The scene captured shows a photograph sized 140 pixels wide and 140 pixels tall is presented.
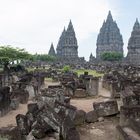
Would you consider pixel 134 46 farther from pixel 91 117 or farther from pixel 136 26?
pixel 91 117

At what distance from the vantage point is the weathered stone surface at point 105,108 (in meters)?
12.8

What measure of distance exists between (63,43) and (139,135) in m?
118

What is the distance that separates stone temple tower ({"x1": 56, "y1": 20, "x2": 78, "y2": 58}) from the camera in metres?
122

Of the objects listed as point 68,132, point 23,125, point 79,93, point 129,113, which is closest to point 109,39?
point 79,93

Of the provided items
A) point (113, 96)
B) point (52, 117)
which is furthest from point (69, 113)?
point (113, 96)

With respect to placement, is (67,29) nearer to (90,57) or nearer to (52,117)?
(90,57)

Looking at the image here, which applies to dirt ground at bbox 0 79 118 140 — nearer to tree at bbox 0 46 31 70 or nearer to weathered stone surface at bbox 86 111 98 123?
weathered stone surface at bbox 86 111 98 123

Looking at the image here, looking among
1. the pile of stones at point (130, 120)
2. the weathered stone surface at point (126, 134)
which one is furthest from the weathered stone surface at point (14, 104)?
the weathered stone surface at point (126, 134)

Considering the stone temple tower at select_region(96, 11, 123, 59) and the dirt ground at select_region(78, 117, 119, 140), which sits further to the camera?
the stone temple tower at select_region(96, 11, 123, 59)

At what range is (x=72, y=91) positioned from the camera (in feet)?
64.2

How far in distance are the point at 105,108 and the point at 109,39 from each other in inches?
4848

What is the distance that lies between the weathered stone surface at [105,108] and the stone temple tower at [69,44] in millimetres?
109021

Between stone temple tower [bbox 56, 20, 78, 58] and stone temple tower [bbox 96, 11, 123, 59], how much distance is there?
12.2 meters

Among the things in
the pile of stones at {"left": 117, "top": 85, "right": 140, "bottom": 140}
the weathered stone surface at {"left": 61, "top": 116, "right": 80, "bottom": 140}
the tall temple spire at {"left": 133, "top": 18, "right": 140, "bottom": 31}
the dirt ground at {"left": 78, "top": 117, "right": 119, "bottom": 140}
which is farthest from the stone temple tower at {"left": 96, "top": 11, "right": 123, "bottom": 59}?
the weathered stone surface at {"left": 61, "top": 116, "right": 80, "bottom": 140}
